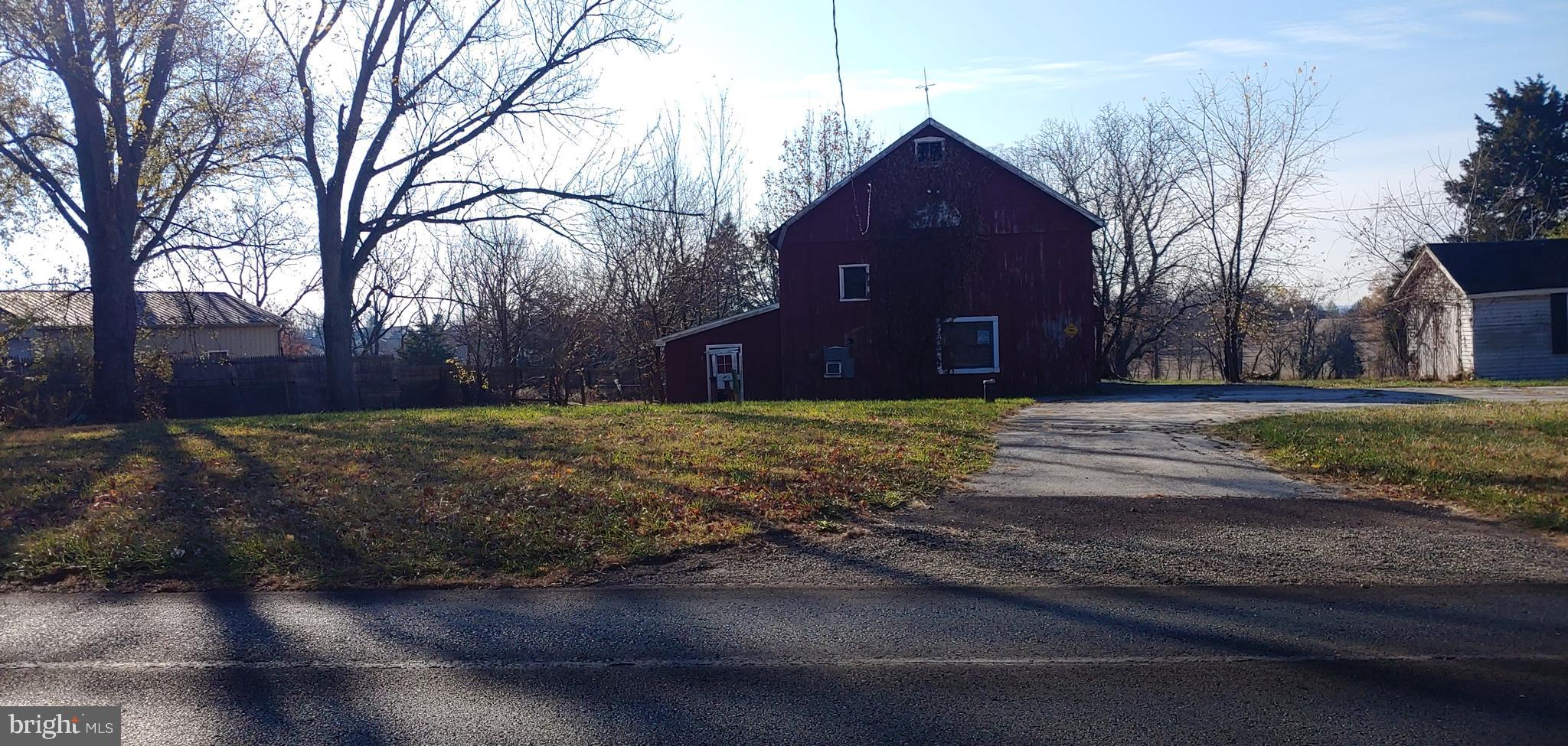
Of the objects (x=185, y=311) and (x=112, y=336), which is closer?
(x=112, y=336)

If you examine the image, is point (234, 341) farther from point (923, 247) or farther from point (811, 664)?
point (811, 664)

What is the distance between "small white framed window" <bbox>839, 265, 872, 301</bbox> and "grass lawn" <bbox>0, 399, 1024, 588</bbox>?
1434cm

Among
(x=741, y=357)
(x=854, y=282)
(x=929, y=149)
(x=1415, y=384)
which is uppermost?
(x=929, y=149)

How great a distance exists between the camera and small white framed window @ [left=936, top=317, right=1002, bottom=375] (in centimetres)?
2847

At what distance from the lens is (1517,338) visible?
31500mm

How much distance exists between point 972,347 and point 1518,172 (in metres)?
29.3

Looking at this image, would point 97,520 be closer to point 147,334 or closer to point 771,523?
point 771,523

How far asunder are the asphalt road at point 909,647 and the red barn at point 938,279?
65.2ft

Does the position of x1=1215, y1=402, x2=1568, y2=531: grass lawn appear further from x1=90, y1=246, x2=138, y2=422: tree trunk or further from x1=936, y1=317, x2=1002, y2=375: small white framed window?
x1=90, y1=246, x2=138, y2=422: tree trunk

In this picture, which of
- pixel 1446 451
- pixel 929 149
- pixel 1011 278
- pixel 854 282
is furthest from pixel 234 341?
pixel 1446 451

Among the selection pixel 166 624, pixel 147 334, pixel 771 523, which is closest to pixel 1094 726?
pixel 771 523

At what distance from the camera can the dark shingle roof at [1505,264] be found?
31.3 m

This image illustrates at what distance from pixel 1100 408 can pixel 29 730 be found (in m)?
18.4

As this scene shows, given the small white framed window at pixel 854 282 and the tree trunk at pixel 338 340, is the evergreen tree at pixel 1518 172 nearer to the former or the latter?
the small white framed window at pixel 854 282
